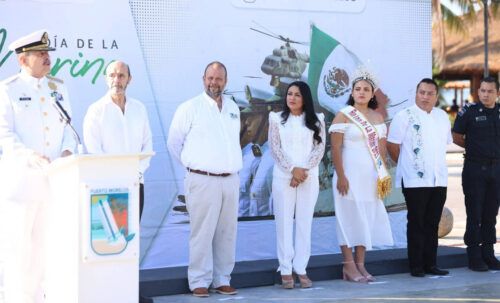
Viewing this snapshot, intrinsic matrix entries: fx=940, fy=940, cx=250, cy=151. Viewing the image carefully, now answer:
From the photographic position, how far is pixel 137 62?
24.5 ft

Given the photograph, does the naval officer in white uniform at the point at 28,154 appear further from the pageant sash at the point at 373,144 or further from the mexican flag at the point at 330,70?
Result: the mexican flag at the point at 330,70

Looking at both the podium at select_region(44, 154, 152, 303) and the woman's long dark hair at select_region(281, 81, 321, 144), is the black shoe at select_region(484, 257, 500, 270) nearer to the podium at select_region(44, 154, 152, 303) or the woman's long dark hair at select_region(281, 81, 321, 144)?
the woman's long dark hair at select_region(281, 81, 321, 144)

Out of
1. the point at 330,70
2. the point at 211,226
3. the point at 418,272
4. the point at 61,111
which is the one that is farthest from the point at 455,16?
the point at 61,111

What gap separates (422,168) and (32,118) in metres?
3.64

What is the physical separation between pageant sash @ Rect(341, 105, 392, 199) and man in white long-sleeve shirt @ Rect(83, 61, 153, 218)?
1.93 meters

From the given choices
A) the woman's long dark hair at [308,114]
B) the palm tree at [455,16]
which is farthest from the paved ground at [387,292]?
the palm tree at [455,16]

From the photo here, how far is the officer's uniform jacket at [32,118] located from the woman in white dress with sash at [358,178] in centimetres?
281

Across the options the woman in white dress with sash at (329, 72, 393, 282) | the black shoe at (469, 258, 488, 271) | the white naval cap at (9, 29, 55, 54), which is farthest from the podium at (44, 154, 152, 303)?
the black shoe at (469, 258, 488, 271)

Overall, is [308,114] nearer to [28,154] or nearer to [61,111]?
[61,111]

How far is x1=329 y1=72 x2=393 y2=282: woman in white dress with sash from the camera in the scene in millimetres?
7688

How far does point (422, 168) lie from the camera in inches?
309

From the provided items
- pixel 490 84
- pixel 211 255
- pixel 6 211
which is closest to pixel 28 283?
pixel 6 211

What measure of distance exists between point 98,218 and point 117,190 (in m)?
0.19

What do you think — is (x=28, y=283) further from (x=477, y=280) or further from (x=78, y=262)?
(x=477, y=280)
